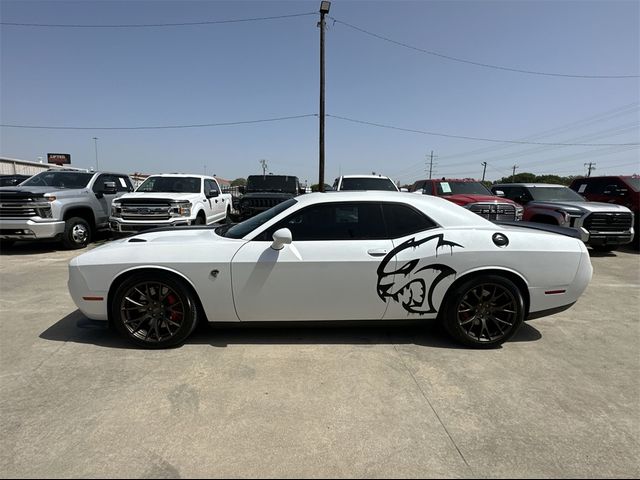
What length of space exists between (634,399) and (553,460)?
123 cm

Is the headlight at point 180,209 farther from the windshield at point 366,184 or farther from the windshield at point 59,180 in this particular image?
the windshield at point 366,184

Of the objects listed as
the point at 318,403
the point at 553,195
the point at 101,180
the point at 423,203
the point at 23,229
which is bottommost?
the point at 318,403

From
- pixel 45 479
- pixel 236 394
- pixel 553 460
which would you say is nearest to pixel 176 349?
pixel 236 394

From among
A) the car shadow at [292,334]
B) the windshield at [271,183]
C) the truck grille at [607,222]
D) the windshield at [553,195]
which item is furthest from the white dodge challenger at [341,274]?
the windshield at [271,183]

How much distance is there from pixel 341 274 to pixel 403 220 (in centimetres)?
82

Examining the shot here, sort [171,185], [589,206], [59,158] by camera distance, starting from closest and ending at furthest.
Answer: [589,206] → [171,185] → [59,158]

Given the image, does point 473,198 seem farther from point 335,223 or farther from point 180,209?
point 180,209

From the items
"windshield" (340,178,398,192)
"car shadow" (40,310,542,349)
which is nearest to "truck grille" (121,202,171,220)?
"car shadow" (40,310,542,349)

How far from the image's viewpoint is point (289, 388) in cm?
279

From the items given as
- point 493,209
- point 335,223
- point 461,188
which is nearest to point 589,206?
point 493,209

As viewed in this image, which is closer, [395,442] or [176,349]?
[395,442]

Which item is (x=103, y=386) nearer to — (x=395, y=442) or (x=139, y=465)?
(x=139, y=465)

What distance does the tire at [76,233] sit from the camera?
26.8ft

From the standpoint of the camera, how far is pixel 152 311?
338cm
